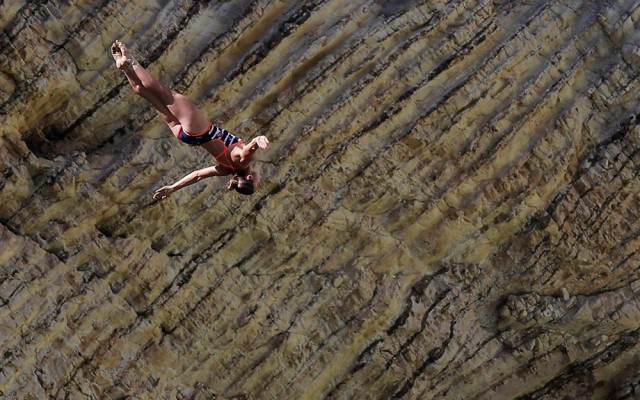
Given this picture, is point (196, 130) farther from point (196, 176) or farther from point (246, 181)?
point (196, 176)

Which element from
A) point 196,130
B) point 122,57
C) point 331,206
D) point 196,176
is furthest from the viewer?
point 331,206

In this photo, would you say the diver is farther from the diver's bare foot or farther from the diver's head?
the diver's bare foot

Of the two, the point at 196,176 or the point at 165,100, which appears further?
the point at 196,176

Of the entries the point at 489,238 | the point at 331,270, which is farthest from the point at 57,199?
the point at 489,238

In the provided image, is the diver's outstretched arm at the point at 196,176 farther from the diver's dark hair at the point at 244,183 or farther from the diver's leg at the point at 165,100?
the diver's leg at the point at 165,100

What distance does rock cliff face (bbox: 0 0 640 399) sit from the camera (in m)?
10.9

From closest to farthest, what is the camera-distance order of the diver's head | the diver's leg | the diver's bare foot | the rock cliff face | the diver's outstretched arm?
the diver's bare foot
the diver's leg
the diver's head
the diver's outstretched arm
the rock cliff face

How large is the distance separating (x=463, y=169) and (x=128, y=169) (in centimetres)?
350

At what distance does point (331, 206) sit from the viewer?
12.0 metres

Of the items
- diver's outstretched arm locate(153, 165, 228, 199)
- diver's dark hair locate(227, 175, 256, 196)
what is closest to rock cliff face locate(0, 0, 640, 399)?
diver's outstretched arm locate(153, 165, 228, 199)

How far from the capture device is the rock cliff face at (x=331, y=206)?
429 inches

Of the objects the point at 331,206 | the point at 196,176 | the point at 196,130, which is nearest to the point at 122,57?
the point at 196,130

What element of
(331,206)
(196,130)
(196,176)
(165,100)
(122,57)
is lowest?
(331,206)

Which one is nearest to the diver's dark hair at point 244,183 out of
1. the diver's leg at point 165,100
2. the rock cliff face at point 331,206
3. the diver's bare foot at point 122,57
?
the diver's leg at point 165,100
